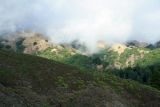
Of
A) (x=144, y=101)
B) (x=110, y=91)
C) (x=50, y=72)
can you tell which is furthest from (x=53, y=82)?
(x=144, y=101)

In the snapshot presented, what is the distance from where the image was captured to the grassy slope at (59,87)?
52531mm

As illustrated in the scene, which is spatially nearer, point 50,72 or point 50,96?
point 50,96

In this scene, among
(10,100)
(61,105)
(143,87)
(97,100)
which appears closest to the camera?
(10,100)

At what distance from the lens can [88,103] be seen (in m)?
55.8

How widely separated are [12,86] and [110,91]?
16008 millimetres

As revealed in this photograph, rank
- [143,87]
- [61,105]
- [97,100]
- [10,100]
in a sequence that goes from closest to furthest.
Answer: [10,100] → [61,105] → [97,100] → [143,87]

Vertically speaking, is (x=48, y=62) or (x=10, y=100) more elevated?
(x=48, y=62)

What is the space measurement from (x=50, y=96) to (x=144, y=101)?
17.2 meters

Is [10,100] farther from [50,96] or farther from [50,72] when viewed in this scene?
[50,72]


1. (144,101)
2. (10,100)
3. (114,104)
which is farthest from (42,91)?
(144,101)

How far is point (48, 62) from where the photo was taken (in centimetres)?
6800

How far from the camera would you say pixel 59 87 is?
5775 centimetres

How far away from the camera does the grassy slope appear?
5253 cm

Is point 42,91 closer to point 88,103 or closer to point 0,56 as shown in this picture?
point 88,103
